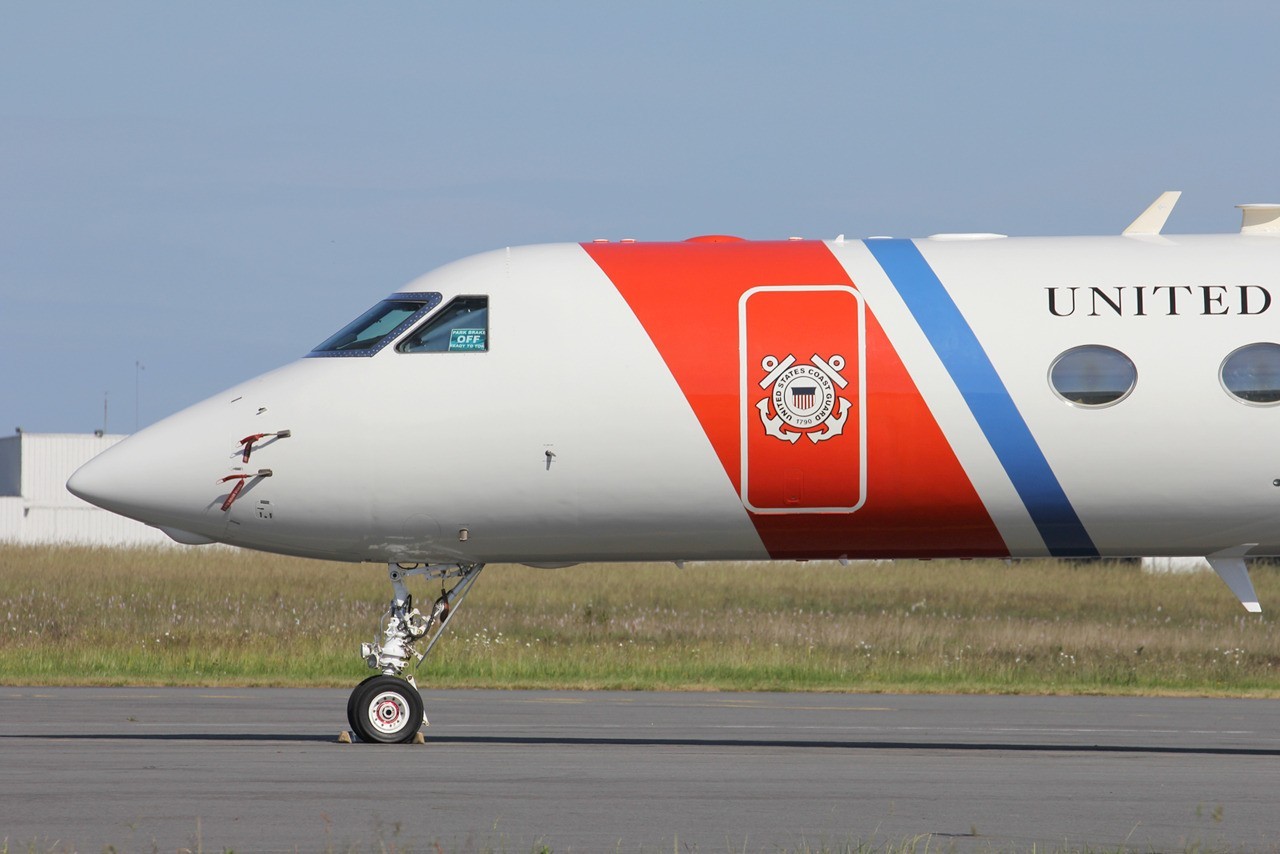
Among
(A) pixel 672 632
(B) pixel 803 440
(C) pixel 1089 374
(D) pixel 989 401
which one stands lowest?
(A) pixel 672 632

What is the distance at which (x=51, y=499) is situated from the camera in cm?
7675

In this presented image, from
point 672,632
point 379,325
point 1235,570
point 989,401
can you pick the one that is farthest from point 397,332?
point 672,632

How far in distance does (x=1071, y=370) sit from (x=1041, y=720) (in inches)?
252

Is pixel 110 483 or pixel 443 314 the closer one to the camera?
pixel 110 483

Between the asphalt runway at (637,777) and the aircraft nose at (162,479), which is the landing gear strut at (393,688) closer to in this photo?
the asphalt runway at (637,777)

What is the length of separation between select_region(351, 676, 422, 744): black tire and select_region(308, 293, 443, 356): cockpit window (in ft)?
9.08

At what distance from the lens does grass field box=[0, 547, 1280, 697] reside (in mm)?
23422

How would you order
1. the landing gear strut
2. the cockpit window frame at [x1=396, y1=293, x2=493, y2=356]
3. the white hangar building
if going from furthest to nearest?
the white hangar building < the landing gear strut < the cockpit window frame at [x1=396, y1=293, x2=493, y2=356]

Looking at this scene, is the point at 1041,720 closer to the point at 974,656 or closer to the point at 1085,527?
the point at 1085,527

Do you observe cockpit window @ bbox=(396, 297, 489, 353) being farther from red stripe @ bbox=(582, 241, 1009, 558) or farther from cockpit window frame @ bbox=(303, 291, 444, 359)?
red stripe @ bbox=(582, 241, 1009, 558)

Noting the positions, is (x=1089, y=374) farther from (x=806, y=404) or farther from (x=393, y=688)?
(x=393, y=688)

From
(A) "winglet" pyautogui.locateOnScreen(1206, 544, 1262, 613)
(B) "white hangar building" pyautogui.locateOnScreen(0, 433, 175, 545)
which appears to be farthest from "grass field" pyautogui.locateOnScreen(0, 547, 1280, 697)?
(B) "white hangar building" pyautogui.locateOnScreen(0, 433, 175, 545)

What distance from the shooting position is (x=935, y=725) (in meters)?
17.2

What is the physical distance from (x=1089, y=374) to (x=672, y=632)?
52.4 ft
